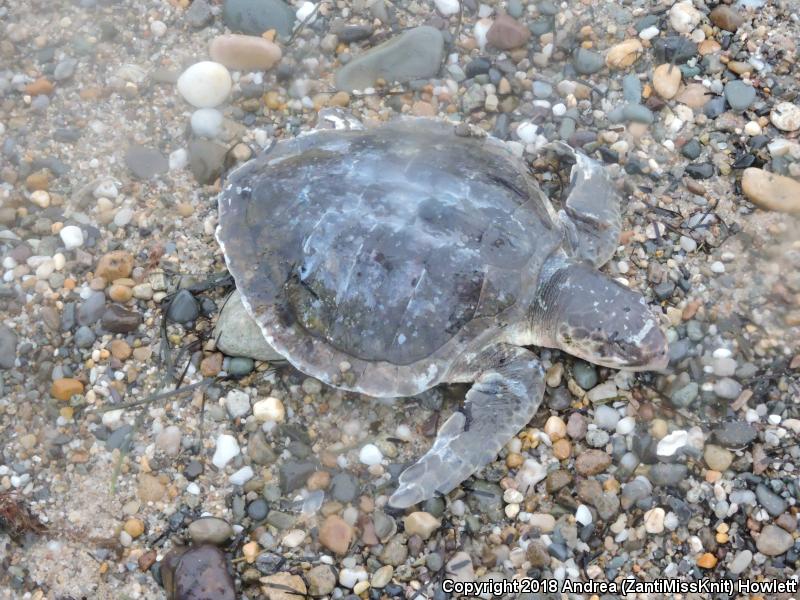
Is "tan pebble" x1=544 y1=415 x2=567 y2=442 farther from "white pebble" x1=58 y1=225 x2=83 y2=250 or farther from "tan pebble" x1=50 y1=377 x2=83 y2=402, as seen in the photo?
"white pebble" x1=58 y1=225 x2=83 y2=250

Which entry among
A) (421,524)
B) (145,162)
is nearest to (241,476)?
(421,524)

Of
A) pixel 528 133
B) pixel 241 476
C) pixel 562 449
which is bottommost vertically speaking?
pixel 241 476

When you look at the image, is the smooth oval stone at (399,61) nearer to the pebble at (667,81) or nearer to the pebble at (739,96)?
the pebble at (667,81)

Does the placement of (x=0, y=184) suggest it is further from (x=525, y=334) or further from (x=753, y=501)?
(x=753, y=501)

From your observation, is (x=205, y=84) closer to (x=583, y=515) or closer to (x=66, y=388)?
(x=66, y=388)

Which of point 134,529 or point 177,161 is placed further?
point 177,161

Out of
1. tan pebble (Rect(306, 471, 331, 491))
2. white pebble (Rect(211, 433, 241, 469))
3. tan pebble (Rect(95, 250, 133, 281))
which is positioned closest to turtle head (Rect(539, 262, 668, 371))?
tan pebble (Rect(306, 471, 331, 491))
